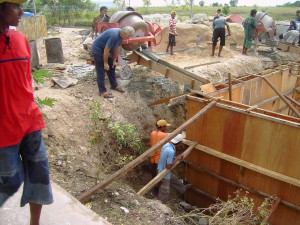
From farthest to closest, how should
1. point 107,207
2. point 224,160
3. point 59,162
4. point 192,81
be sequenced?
point 192,81
point 224,160
point 59,162
point 107,207

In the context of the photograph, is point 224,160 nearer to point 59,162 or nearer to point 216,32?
point 59,162

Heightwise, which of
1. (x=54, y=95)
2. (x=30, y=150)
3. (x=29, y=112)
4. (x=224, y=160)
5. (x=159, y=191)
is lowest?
(x=159, y=191)

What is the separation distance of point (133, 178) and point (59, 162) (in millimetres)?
1981

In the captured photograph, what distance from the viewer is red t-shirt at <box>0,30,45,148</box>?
1.91 m

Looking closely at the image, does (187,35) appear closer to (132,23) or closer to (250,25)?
(250,25)

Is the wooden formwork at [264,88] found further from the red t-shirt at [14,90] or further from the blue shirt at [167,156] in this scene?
the red t-shirt at [14,90]

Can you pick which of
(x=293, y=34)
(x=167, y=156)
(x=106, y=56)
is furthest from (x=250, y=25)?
(x=167, y=156)

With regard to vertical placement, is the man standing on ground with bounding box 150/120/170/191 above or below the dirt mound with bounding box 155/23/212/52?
below

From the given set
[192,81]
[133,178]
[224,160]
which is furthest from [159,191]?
[192,81]

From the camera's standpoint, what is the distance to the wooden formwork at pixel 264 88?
21.9ft

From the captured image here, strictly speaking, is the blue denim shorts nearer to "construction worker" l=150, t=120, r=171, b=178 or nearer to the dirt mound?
"construction worker" l=150, t=120, r=171, b=178

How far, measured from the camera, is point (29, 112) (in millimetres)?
2070

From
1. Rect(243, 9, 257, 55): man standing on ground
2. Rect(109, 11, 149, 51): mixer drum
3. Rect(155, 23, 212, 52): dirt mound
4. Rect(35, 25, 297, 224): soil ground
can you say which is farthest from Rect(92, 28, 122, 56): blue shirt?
Rect(155, 23, 212, 52): dirt mound

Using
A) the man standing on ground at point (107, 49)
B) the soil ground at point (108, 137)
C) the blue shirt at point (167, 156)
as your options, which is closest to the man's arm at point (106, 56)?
the man standing on ground at point (107, 49)
